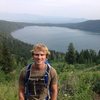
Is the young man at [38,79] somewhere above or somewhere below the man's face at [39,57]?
below

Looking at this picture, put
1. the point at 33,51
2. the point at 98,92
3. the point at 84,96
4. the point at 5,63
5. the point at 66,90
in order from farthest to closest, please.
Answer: the point at 5,63 → the point at 98,92 → the point at 66,90 → the point at 84,96 → the point at 33,51

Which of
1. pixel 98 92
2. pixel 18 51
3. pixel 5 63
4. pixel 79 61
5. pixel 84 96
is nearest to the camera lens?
pixel 84 96

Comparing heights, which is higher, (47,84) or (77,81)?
(47,84)

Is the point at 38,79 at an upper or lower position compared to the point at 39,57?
lower

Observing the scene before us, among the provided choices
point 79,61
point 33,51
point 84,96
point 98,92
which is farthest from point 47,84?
point 79,61

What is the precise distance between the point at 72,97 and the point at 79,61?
224 ft

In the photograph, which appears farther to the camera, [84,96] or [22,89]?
[84,96]

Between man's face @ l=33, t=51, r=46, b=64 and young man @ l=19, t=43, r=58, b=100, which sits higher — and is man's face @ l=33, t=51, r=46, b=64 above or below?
above

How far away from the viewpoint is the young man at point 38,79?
10.8ft

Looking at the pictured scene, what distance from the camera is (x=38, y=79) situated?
3.33 m

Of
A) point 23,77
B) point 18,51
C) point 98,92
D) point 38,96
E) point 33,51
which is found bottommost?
point 18,51

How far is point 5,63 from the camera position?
5612 centimetres

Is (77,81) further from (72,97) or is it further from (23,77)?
(23,77)

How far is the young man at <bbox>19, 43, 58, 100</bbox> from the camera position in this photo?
3.30 m
